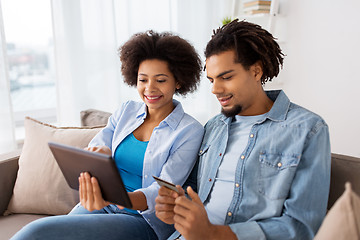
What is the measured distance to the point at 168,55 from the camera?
138 centimetres

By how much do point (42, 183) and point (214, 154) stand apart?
82 centimetres

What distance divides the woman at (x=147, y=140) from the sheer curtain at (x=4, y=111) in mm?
1045

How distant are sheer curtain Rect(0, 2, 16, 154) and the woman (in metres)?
1.04

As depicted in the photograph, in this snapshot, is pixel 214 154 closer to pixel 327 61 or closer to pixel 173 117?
pixel 173 117

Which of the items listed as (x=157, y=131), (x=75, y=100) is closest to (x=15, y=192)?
(x=157, y=131)

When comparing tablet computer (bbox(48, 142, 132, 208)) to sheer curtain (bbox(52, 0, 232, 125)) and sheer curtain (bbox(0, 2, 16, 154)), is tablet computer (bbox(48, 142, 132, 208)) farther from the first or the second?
sheer curtain (bbox(52, 0, 232, 125))

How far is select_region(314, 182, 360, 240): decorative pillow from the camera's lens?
2.09ft

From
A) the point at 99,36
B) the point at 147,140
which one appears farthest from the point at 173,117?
the point at 99,36

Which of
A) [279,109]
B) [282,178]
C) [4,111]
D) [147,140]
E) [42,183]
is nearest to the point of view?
[282,178]

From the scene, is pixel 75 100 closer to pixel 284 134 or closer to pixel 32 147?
pixel 32 147

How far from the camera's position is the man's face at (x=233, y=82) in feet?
3.93

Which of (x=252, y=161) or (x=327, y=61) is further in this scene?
(x=327, y=61)

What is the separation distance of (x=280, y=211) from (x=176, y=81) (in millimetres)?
675

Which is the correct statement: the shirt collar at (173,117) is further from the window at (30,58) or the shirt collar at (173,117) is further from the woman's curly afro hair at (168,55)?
the window at (30,58)
